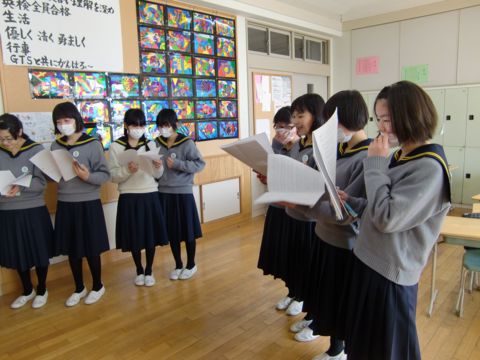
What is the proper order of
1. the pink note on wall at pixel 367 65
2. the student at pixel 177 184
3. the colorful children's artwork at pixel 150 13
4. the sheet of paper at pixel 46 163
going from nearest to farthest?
the sheet of paper at pixel 46 163, the student at pixel 177 184, the colorful children's artwork at pixel 150 13, the pink note on wall at pixel 367 65

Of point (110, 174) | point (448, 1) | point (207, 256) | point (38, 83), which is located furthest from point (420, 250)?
point (448, 1)

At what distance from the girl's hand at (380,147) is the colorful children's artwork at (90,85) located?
280 cm

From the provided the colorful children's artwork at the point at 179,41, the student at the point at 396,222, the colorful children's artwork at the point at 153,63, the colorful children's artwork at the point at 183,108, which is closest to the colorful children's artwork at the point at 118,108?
the colorful children's artwork at the point at 153,63

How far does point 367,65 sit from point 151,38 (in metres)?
3.81

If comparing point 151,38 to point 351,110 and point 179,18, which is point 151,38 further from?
point 351,110

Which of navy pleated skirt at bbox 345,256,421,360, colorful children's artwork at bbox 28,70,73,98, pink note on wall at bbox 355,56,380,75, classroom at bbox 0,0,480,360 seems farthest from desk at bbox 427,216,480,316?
pink note on wall at bbox 355,56,380,75

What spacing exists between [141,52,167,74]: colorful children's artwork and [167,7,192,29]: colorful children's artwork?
389 mm

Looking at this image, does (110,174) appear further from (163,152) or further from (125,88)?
(125,88)

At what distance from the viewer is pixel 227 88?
4.58 metres

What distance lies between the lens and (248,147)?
5.41 ft

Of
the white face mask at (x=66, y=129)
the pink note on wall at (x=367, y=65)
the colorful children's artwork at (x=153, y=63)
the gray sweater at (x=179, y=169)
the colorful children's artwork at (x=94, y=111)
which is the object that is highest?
the pink note on wall at (x=367, y=65)

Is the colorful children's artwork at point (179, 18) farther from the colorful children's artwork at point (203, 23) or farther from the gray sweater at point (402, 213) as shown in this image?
the gray sweater at point (402, 213)

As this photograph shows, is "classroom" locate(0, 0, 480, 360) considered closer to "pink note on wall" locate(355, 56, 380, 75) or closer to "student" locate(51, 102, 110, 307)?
"student" locate(51, 102, 110, 307)

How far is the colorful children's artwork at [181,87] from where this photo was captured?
399cm
